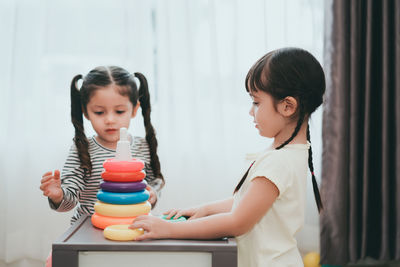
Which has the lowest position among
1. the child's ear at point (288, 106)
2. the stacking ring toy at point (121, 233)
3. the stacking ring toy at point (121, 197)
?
the stacking ring toy at point (121, 233)

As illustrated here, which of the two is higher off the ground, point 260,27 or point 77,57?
point 260,27

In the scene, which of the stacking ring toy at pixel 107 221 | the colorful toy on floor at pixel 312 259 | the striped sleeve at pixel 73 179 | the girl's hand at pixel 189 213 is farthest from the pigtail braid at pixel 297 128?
the colorful toy on floor at pixel 312 259

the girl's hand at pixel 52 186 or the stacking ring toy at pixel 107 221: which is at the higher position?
the girl's hand at pixel 52 186

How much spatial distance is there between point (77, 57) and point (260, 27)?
92 centimetres

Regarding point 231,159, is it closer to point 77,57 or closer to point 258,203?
point 77,57

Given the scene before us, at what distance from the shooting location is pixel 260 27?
2.04 m

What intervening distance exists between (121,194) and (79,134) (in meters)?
0.47

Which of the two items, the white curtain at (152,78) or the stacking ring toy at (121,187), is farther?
the white curtain at (152,78)

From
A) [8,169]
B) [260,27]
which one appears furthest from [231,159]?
[8,169]

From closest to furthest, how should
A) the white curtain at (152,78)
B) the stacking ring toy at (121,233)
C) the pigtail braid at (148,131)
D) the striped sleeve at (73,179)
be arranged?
the stacking ring toy at (121,233)
the striped sleeve at (73,179)
the pigtail braid at (148,131)
the white curtain at (152,78)

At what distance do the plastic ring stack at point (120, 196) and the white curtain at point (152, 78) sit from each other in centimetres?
103

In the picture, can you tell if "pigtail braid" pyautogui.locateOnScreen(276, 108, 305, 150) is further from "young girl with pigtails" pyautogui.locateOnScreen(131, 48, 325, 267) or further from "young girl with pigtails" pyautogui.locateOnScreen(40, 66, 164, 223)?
"young girl with pigtails" pyautogui.locateOnScreen(40, 66, 164, 223)

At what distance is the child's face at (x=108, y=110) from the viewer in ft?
4.15

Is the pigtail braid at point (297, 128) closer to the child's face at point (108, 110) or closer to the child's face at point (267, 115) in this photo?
the child's face at point (267, 115)
